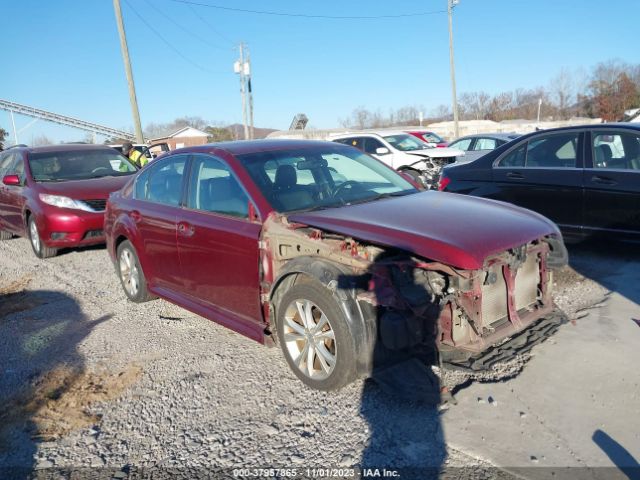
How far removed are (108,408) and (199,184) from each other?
76.6 inches

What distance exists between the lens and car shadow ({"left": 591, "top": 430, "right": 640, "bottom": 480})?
2676 millimetres

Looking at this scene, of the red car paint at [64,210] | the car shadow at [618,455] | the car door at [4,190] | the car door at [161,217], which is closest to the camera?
the car shadow at [618,455]

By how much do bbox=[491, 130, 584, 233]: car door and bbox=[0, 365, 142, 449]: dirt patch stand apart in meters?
4.89

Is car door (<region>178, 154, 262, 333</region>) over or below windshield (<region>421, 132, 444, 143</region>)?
below

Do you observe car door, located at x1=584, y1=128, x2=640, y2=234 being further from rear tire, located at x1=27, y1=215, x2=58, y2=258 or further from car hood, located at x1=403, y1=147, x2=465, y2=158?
car hood, located at x1=403, y1=147, x2=465, y2=158

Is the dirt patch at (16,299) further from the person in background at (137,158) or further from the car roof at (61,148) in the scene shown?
the person in background at (137,158)

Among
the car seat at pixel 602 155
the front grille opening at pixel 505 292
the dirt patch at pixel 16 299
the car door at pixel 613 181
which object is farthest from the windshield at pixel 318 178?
the dirt patch at pixel 16 299

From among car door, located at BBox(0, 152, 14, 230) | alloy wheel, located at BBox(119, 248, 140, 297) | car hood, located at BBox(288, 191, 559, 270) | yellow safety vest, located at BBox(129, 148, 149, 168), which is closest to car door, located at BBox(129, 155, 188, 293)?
alloy wheel, located at BBox(119, 248, 140, 297)

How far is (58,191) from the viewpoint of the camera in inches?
321

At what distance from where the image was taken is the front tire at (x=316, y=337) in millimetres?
3381

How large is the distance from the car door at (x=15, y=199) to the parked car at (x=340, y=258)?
4.98 meters

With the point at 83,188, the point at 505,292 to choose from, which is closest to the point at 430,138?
the point at 83,188

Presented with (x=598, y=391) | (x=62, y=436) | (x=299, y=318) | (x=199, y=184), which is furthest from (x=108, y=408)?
(x=598, y=391)

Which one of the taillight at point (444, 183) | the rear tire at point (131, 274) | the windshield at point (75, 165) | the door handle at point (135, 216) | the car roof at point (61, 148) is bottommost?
the rear tire at point (131, 274)
